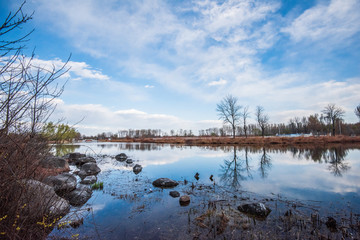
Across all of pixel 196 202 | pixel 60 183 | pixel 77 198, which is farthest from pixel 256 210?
pixel 60 183

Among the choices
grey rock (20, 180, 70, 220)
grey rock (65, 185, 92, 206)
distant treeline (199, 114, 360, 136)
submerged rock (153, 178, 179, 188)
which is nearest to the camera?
grey rock (20, 180, 70, 220)

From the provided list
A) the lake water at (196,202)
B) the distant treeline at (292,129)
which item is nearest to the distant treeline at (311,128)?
the distant treeline at (292,129)

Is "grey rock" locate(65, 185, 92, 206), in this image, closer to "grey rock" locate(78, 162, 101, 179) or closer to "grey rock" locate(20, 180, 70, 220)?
"grey rock" locate(20, 180, 70, 220)

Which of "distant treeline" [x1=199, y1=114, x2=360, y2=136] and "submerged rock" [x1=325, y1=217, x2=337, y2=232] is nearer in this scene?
"submerged rock" [x1=325, y1=217, x2=337, y2=232]

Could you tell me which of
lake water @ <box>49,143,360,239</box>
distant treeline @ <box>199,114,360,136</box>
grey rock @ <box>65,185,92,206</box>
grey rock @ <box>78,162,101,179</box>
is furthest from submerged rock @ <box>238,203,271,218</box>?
distant treeline @ <box>199,114,360,136</box>

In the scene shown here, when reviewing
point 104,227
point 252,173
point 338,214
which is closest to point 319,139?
point 252,173

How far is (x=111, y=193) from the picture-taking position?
22.9ft

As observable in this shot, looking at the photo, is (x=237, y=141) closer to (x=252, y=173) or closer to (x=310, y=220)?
(x=252, y=173)

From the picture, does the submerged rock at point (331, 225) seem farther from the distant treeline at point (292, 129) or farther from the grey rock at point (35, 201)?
the distant treeline at point (292, 129)

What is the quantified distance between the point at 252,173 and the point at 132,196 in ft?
23.8

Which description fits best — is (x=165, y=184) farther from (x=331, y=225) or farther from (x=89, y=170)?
(x=89, y=170)

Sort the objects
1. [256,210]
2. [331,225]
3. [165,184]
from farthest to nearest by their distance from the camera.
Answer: [165,184] → [256,210] → [331,225]

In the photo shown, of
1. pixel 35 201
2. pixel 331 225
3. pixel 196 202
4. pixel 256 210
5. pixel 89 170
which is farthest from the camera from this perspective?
pixel 89 170

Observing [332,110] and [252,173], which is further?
[332,110]
